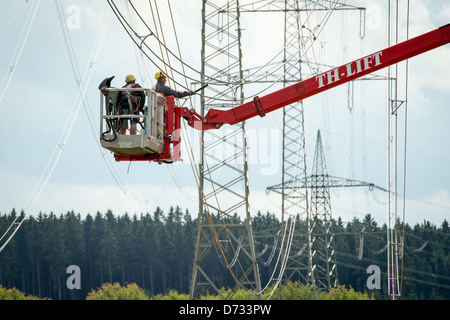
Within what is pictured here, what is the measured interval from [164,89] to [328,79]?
3638 mm

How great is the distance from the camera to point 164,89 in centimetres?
1378

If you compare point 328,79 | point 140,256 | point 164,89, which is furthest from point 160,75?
point 140,256

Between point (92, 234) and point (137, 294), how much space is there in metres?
38.4

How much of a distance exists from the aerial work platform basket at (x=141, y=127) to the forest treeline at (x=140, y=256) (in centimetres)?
7866

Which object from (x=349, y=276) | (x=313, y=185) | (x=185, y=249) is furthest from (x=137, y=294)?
(x=349, y=276)

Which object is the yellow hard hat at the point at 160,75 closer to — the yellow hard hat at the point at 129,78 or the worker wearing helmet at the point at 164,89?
the worker wearing helmet at the point at 164,89

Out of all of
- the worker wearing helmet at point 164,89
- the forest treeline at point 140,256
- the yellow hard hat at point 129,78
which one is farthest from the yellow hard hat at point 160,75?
the forest treeline at point 140,256

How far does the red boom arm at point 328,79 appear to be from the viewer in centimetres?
1462

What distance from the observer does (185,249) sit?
107 meters

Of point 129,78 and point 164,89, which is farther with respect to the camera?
point 164,89

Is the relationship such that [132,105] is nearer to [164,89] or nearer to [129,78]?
[129,78]

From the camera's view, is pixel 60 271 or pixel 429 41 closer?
pixel 429 41

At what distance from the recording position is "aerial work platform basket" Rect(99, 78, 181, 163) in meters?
12.5
